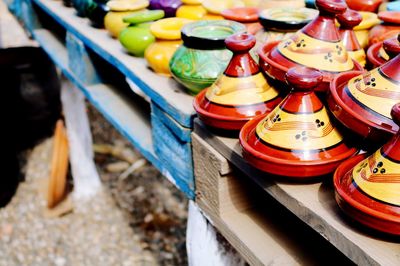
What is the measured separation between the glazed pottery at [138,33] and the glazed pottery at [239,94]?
580mm

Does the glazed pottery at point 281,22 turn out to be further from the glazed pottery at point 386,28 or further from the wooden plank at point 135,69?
the wooden plank at point 135,69

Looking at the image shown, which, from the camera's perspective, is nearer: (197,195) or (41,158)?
(197,195)

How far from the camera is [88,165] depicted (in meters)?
3.30

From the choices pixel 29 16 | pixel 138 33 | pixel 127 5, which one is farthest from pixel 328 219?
pixel 29 16

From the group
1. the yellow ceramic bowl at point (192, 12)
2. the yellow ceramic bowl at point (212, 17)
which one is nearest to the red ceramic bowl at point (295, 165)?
the yellow ceramic bowl at point (212, 17)

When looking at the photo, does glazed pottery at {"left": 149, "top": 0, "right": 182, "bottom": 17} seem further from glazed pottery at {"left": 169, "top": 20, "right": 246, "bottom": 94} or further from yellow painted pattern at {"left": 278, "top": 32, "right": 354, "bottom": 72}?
yellow painted pattern at {"left": 278, "top": 32, "right": 354, "bottom": 72}

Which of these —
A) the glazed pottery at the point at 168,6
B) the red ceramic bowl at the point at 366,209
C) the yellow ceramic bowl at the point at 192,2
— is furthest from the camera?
the glazed pottery at the point at 168,6

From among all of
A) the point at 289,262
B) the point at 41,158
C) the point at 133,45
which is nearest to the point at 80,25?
the point at 133,45

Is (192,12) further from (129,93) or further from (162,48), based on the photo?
(129,93)

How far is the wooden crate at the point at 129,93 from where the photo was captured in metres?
1.36

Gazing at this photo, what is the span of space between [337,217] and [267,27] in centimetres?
65

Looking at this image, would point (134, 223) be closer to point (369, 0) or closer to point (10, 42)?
point (10, 42)

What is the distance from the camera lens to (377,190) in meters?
0.79

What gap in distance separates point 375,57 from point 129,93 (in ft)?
3.70
